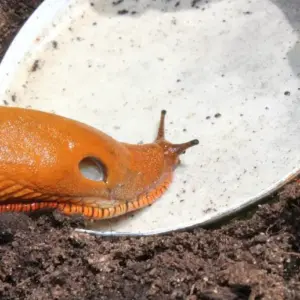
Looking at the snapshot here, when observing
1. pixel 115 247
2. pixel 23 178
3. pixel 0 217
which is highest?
pixel 23 178

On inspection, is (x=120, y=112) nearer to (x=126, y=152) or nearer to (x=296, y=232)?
(x=126, y=152)

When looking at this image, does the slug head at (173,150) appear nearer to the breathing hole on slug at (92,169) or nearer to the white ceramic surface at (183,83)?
the white ceramic surface at (183,83)

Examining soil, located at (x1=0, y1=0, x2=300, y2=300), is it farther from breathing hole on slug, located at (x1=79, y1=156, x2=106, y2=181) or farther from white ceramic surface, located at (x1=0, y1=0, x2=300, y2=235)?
breathing hole on slug, located at (x1=79, y1=156, x2=106, y2=181)

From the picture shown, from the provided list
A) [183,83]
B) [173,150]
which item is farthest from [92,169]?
[183,83]

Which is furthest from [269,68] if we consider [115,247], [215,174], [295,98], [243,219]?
[115,247]

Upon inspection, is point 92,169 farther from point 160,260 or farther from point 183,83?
point 183,83
